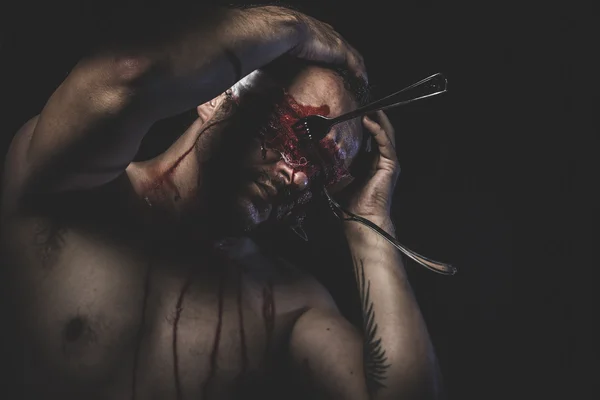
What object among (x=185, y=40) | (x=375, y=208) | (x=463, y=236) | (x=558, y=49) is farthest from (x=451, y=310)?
(x=185, y=40)

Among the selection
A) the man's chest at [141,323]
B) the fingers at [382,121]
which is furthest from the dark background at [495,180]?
the man's chest at [141,323]

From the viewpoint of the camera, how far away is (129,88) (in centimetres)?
78

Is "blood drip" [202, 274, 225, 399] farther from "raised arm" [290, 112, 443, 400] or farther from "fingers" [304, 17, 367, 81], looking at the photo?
"fingers" [304, 17, 367, 81]

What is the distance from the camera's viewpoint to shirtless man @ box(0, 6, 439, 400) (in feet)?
2.72

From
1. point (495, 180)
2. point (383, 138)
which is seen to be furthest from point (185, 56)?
point (495, 180)

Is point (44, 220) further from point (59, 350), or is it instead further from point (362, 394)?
point (362, 394)

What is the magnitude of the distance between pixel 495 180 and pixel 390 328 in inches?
33.7

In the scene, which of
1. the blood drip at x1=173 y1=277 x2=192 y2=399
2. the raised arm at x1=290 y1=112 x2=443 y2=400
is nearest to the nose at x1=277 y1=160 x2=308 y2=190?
the raised arm at x1=290 y1=112 x2=443 y2=400

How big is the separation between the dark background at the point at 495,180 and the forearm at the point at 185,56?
0.78 m

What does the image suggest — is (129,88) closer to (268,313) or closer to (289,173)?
(289,173)

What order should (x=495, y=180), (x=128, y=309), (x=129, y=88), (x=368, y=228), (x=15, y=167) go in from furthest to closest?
(x=495, y=180), (x=368, y=228), (x=128, y=309), (x=15, y=167), (x=129, y=88)

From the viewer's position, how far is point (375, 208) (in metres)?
1.43

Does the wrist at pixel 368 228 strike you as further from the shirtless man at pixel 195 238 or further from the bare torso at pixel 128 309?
the bare torso at pixel 128 309

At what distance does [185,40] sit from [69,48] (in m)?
0.70
